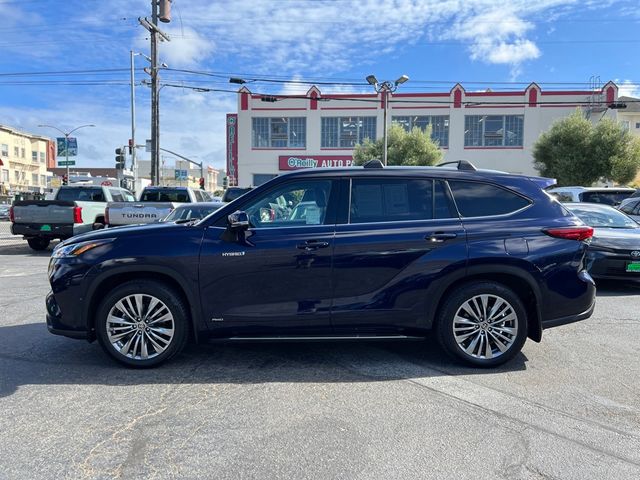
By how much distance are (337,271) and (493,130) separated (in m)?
36.4

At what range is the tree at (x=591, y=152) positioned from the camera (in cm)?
2717

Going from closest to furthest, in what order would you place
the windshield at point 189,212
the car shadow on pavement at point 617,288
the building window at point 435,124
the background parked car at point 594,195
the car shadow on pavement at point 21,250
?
the car shadow on pavement at point 617,288
the windshield at point 189,212
the background parked car at point 594,195
the car shadow on pavement at point 21,250
the building window at point 435,124

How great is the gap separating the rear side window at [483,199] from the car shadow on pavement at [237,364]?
4.77ft

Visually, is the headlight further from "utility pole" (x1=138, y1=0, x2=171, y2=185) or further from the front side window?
"utility pole" (x1=138, y1=0, x2=171, y2=185)

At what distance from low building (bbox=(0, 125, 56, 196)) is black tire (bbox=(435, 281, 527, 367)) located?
7577 cm

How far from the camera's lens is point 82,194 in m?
15.1

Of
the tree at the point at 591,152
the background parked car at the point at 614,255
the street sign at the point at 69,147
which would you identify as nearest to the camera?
the background parked car at the point at 614,255

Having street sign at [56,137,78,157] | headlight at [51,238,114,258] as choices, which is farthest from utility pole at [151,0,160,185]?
street sign at [56,137,78,157]

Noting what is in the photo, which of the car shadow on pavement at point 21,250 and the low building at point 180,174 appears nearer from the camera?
the car shadow on pavement at point 21,250

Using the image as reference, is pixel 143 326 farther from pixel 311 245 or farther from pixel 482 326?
pixel 482 326

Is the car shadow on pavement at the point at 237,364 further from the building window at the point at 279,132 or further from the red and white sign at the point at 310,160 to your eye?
the building window at the point at 279,132

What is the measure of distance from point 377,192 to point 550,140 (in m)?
28.5

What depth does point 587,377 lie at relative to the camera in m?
4.34

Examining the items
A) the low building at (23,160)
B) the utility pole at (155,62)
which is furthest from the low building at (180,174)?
the utility pole at (155,62)
